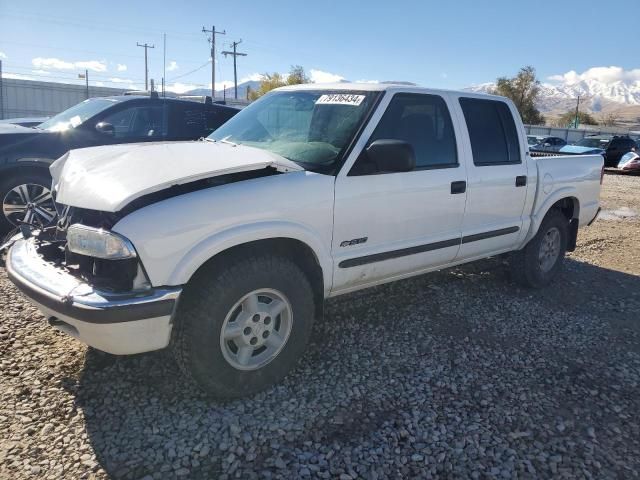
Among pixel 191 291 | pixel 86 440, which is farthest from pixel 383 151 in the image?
pixel 86 440

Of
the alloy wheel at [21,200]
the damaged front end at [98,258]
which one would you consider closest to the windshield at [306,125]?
the damaged front end at [98,258]

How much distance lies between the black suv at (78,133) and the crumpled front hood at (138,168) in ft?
5.76

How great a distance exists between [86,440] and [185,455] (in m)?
0.53

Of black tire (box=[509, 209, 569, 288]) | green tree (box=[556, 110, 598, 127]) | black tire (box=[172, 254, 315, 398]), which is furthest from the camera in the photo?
green tree (box=[556, 110, 598, 127])

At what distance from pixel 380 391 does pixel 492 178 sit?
86.0 inches

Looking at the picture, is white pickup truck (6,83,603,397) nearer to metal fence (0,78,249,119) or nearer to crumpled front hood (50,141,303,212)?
crumpled front hood (50,141,303,212)

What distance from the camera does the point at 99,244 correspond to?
2.55 m

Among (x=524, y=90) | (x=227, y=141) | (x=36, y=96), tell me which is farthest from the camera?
(x=524, y=90)

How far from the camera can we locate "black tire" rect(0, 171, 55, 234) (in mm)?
5754

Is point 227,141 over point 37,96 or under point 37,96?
under

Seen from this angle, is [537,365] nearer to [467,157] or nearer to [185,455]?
[467,157]

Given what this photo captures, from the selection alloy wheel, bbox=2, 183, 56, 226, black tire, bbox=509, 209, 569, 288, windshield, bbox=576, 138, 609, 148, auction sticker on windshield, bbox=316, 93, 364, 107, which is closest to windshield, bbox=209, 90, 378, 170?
auction sticker on windshield, bbox=316, 93, 364, 107

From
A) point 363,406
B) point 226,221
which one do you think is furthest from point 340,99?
point 363,406

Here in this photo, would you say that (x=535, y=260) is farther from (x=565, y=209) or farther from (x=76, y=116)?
(x=76, y=116)
